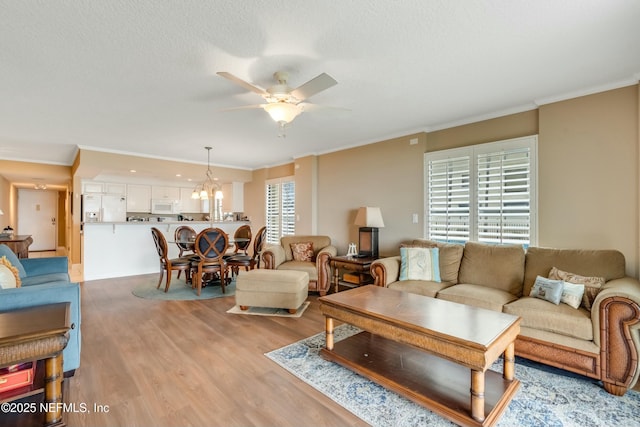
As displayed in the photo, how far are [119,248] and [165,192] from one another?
291 centimetres

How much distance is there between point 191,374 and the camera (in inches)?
93.4

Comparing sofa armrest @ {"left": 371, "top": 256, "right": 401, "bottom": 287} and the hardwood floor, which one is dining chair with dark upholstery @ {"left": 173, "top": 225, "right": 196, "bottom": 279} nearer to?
the hardwood floor

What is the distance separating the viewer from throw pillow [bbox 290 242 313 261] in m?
5.14

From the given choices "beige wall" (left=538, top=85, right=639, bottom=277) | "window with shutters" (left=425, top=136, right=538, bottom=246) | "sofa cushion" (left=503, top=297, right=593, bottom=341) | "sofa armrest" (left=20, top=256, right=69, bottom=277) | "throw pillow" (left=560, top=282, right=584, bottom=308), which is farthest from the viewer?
"sofa armrest" (left=20, top=256, right=69, bottom=277)

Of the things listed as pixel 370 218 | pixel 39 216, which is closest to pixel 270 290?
pixel 370 218

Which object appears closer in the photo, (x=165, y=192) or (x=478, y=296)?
(x=478, y=296)

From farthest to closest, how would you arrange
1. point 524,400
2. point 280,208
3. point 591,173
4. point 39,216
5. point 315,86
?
1. point 39,216
2. point 280,208
3. point 591,173
4. point 315,86
5. point 524,400

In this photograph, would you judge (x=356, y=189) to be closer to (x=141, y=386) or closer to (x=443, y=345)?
(x=443, y=345)

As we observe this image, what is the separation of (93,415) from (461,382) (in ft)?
7.91

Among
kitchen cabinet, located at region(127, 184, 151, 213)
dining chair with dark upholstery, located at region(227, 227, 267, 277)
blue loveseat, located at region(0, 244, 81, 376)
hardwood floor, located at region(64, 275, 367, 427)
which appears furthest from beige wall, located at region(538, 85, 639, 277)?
kitchen cabinet, located at region(127, 184, 151, 213)

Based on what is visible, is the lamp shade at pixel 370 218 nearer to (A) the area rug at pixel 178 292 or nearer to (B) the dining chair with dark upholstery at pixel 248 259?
(B) the dining chair with dark upholstery at pixel 248 259

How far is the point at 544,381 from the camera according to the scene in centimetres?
230

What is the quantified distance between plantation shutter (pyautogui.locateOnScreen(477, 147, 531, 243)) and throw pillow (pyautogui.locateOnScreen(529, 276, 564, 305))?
33.9 inches

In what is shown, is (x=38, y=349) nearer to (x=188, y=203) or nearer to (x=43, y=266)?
(x=43, y=266)
